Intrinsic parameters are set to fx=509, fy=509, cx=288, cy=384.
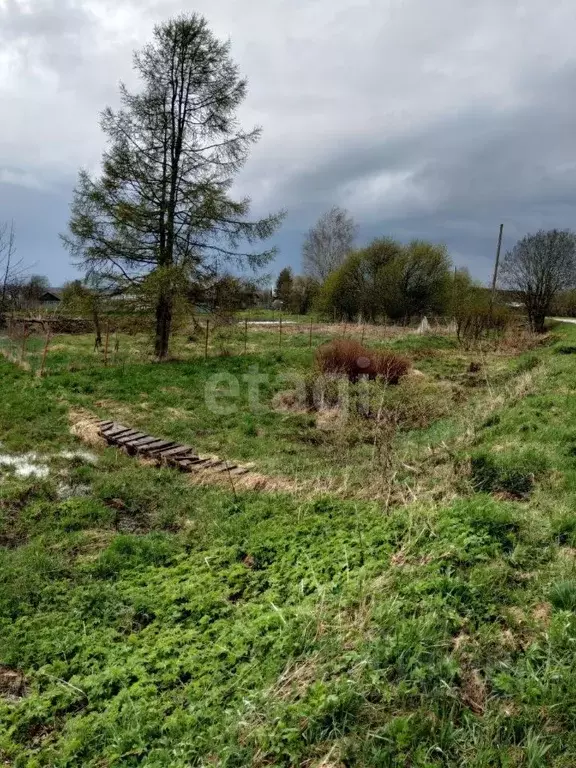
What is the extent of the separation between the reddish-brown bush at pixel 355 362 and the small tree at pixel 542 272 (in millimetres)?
18596

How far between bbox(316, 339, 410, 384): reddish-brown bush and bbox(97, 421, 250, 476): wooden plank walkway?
534 cm

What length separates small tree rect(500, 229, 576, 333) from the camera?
2841 centimetres

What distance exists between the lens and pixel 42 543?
479cm

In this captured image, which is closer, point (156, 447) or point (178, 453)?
point (178, 453)

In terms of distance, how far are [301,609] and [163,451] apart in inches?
174

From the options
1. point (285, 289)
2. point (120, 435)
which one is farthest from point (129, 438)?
point (285, 289)

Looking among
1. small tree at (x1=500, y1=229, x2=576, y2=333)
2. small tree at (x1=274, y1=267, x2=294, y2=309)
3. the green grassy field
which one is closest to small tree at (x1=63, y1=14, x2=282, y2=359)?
the green grassy field

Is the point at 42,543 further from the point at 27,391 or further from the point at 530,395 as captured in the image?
the point at 530,395

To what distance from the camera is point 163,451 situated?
7.32 m

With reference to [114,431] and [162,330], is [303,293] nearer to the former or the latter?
[162,330]

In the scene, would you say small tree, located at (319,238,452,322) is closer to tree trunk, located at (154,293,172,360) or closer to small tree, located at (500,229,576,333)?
small tree, located at (500,229,576,333)

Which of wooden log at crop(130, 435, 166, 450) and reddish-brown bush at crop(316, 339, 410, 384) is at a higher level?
reddish-brown bush at crop(316, 339, 410, 384)

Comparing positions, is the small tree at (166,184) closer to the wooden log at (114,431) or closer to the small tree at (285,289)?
the wooden log at (114,431)

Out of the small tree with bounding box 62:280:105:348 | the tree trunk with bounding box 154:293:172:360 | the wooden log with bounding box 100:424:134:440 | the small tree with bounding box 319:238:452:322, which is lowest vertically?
the wooden log with bounding box 100:424:134:440
